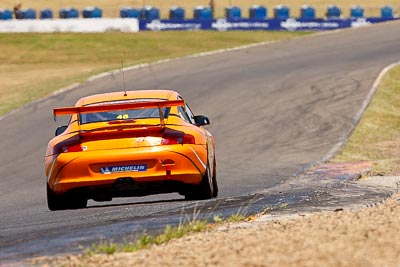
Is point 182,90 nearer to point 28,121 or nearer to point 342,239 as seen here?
point 28,121

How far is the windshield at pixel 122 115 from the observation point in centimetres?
1180

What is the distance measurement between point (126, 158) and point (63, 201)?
3.40 feet

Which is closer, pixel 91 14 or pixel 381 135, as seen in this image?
pixel 381 135

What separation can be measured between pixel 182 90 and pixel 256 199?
16030mm

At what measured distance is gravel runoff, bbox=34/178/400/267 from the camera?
6.37 m

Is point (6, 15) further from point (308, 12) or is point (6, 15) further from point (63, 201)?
point (63, 201)

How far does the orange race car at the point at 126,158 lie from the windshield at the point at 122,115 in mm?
148

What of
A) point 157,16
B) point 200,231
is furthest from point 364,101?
point 157,16

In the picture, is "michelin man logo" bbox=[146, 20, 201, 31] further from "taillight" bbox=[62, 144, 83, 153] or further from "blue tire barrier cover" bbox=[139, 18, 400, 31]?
"taillight" bbox=[62, 144, 83, 153]

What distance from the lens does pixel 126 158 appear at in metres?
11.1

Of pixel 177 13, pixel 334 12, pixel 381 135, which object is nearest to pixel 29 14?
pixel 177 13

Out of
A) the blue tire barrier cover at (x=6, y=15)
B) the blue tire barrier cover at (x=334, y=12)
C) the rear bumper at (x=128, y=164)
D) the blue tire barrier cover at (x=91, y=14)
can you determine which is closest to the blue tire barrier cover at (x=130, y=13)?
the blue tire barrier cover at (x=91, y=14)

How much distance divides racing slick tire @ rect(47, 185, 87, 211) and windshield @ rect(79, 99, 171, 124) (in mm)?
832

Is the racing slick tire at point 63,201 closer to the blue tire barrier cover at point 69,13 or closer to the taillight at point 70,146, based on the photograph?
the taillight at point 70,146
